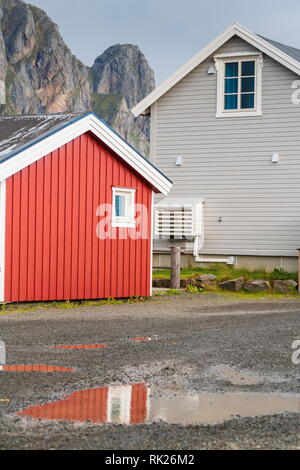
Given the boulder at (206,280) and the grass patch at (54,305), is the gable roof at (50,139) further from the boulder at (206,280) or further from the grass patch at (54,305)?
the boulder at (206,280)

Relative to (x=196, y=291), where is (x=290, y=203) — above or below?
above

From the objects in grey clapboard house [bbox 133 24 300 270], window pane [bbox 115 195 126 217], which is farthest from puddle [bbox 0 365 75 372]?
grey clapboard house [bbox 133 24 300 270]

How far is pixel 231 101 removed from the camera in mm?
26438

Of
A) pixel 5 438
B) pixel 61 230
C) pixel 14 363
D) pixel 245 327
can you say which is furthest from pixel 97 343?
pixel 61 230

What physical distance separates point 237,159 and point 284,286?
16.3 feet

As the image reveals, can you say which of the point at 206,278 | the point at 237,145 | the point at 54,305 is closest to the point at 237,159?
the point at 237,145

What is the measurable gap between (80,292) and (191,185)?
9045mm

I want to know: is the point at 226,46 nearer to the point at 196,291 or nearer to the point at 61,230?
the point at 196,291

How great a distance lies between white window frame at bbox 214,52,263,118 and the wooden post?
570 cm

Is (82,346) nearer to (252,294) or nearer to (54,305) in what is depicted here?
(54,305)

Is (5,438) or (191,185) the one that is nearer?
(5,438)

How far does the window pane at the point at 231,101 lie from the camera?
26.4m

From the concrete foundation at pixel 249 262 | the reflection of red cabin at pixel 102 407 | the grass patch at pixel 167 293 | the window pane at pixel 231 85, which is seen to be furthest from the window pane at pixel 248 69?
the reflection of red cabin at pixel 102 407
